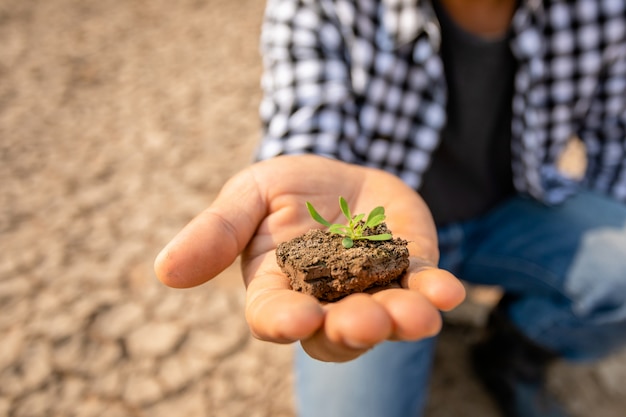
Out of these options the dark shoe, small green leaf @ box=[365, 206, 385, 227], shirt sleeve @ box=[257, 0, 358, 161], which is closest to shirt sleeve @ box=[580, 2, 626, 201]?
the dark shoe

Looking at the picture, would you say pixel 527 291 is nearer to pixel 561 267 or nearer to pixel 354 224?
pixel 561 267

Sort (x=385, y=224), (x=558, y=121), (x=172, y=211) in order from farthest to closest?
(x=172, y=211), (x=558, y=121), (x=385, y=224)

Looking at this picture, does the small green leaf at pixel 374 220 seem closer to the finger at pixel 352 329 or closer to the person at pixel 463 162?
the person at pixel 463 162

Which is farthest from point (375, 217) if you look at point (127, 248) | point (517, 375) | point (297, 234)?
point (127, 248)

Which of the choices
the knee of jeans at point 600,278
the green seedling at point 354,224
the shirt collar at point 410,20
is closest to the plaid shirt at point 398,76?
the shirt collar at point 410,20

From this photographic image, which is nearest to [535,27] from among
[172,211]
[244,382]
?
Answer: [244,382]

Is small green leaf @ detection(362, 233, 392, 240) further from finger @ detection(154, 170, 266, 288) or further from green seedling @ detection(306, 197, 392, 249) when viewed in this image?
finger @ detection(154, 170, 266, 288)

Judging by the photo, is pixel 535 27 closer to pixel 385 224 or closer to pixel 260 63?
pixel 385 224
